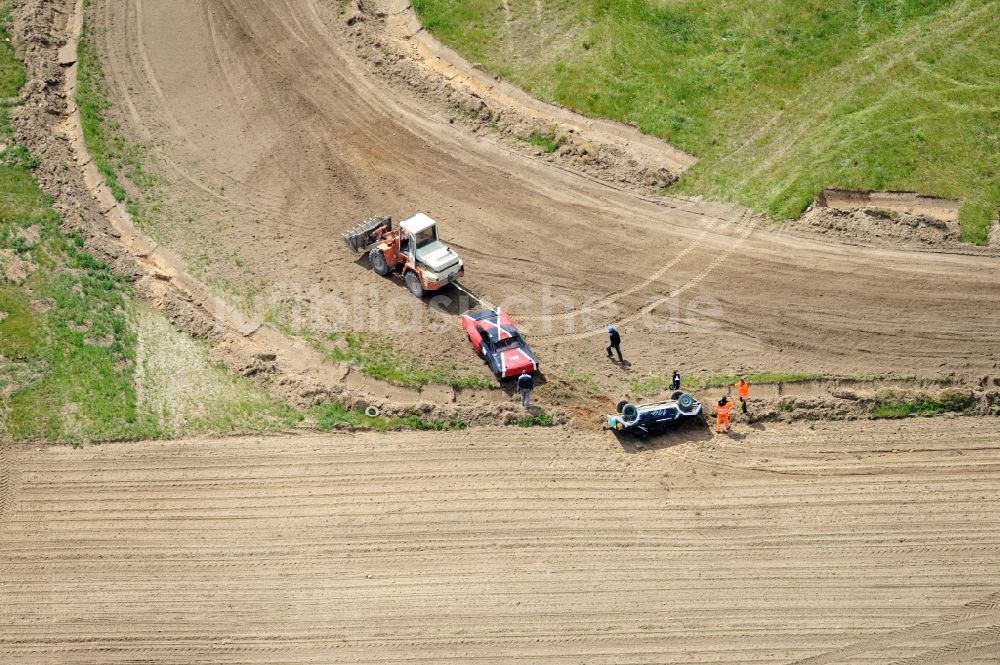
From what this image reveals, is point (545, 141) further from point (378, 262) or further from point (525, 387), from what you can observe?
point (525, 387)

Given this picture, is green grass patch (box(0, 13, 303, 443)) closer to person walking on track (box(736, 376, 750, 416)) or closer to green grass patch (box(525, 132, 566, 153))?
person walking on track (box(736, 376, 750, 416))

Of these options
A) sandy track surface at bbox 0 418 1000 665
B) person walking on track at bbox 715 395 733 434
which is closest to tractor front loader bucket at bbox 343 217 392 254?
sandy track surface at bbox 0 418 1000 665

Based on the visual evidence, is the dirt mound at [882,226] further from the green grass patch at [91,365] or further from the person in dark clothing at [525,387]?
the green grass patch at [91,365]

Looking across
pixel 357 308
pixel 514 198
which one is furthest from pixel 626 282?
pixel 357 308

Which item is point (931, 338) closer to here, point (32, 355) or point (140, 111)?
point (32, 355)

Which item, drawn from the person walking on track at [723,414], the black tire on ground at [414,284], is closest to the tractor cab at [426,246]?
the black tire on ground at [414,284]

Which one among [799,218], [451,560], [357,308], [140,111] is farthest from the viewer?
[140,111]
